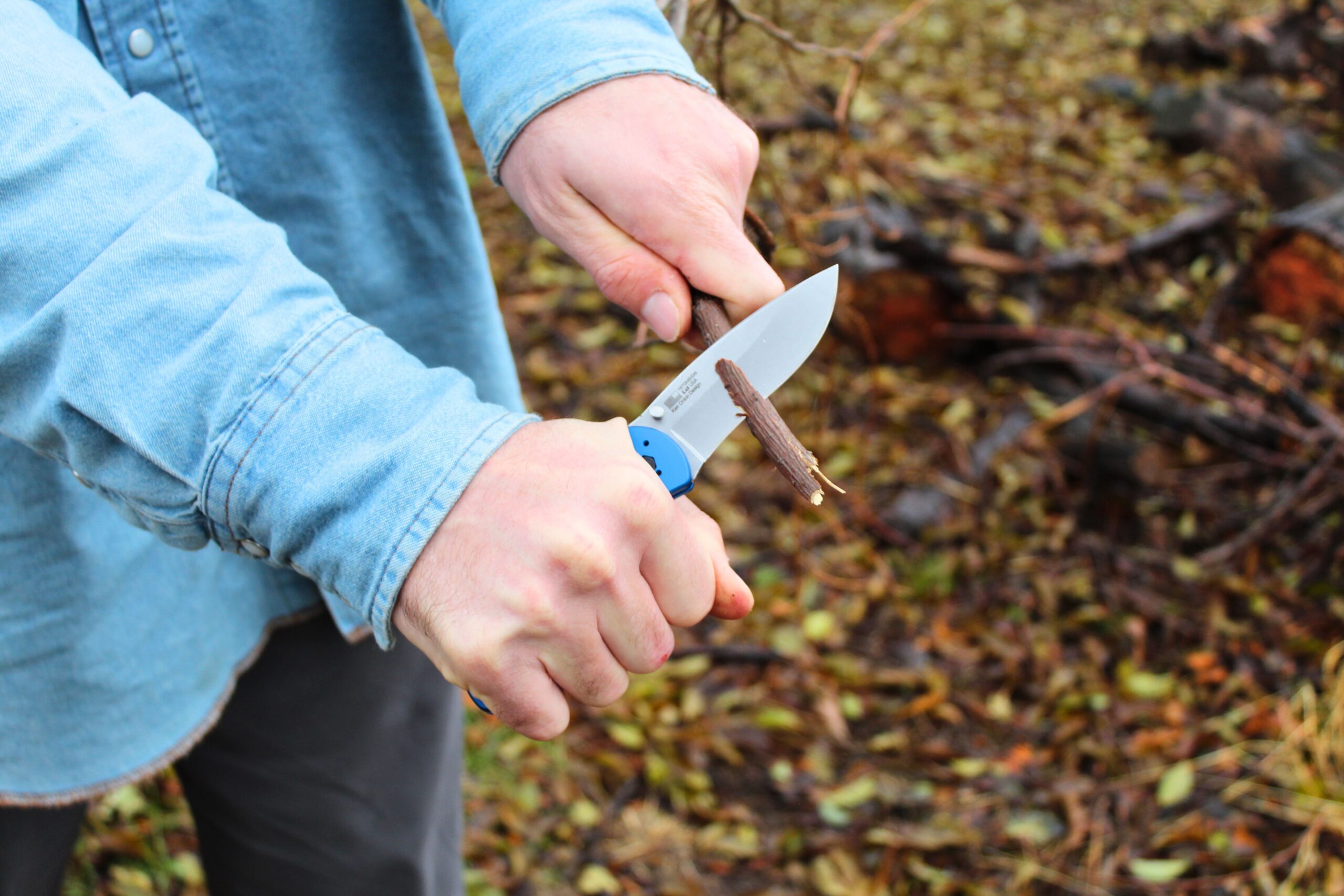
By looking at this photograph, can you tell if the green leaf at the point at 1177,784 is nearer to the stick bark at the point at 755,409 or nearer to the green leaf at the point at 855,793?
the green leaf at the point at 855,793

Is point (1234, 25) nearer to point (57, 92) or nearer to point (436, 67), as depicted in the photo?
point (436, 67)

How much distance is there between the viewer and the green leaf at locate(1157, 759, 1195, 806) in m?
2.64

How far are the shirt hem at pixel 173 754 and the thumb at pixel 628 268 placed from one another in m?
0.81

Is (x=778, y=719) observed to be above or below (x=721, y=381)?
below

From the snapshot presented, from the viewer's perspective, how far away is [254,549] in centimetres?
98

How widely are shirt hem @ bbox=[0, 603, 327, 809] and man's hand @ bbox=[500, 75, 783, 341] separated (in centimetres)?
83

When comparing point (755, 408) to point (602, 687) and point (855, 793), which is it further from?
point (855, 793)

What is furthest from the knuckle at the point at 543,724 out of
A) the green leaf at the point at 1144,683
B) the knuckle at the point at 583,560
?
the green leaf at the point at 1144,683

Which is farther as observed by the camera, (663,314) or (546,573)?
(663,314)

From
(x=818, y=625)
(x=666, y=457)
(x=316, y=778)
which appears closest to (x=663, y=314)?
(x=666, y=457)

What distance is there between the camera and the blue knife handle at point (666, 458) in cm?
Result: 120

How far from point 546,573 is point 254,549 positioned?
337mm

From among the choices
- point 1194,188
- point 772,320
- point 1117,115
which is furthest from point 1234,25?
point 772,320

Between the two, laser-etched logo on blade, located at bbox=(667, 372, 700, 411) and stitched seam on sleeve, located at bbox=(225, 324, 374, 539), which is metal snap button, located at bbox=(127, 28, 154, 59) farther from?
laser-etched logo on blade, located at bbox=(667, 372, 700, 411)
